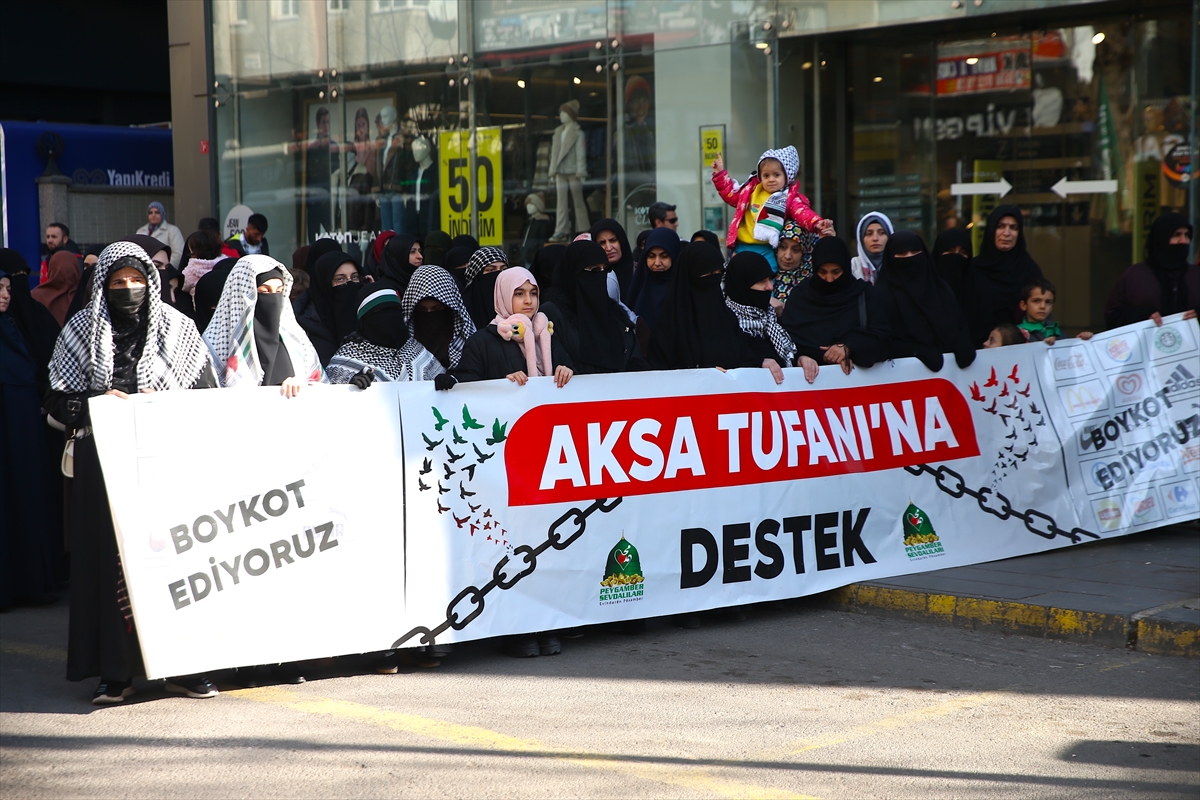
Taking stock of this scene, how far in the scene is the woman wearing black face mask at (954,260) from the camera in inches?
345

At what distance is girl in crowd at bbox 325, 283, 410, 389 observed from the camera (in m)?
6.46

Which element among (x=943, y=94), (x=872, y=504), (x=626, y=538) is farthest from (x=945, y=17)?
(x=626, y=538)

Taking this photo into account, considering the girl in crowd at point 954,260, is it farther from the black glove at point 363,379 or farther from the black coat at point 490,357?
the black glove at point 363,379

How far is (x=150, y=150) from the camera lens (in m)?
20.6

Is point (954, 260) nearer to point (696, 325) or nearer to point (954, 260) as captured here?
point (954, 260)

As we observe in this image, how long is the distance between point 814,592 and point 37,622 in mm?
4118

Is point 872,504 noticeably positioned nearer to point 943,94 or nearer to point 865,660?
point 865,660

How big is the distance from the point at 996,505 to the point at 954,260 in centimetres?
185

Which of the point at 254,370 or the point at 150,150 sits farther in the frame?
the point at 150,150

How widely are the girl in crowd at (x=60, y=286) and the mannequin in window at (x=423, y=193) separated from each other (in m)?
7.01

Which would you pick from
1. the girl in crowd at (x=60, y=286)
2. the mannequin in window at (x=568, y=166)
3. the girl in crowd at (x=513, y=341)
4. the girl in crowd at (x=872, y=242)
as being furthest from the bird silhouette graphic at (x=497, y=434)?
the mannequin in window at (x=568, y=166)

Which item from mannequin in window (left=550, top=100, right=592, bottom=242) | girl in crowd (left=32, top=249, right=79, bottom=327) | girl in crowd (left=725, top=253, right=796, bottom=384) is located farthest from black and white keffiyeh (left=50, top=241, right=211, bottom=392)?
mannequin in window (left=550, top=100, right=592, bottom=242)

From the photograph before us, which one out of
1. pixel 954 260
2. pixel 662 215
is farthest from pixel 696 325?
pixel 662 215

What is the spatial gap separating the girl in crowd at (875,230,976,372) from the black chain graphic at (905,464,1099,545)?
663mm
